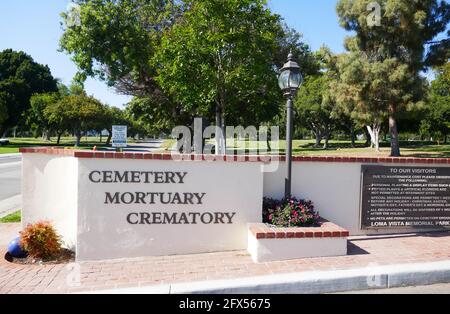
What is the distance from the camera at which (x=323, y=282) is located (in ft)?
15.5

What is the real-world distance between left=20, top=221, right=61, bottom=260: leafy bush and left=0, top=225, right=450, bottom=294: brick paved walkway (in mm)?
319

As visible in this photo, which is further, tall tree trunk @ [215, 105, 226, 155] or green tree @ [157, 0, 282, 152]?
tall tree trunk @ [215, 105, 226, 155]

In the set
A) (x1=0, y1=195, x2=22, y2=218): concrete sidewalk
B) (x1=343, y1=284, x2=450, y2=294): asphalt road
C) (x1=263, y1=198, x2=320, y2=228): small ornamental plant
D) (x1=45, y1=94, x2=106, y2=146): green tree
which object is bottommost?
(x1=0, y1=195, x2=22, y2=218): concrete sidewalk

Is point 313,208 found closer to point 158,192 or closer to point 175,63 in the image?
point 158,192

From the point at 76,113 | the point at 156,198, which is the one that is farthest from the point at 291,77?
the point at 76,113

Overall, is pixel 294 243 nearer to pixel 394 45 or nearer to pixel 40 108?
pixel 394 45

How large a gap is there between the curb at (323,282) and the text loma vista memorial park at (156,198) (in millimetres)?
1615

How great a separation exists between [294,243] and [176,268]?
1.91 metres

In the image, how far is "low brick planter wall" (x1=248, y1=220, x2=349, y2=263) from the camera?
5.65 m

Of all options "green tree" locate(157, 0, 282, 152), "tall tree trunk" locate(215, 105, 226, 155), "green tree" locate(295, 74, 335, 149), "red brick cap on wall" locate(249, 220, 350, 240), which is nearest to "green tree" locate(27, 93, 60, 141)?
"green tree" locate(295, 74, 335, 149)

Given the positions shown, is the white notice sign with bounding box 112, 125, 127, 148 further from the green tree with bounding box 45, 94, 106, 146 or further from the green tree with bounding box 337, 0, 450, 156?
the green tree with bounding box 45, 94, 106, 146

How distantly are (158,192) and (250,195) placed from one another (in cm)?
159

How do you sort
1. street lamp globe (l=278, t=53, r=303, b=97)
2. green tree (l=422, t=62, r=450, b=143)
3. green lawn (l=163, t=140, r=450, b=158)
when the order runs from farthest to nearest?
1. green tree (l=422, t=62, r=450, b=143)
2. green lawn (l=163, t=140, r=450, b=158)
3. street lamp globe (l=278, t=53, r=303, b=97)
